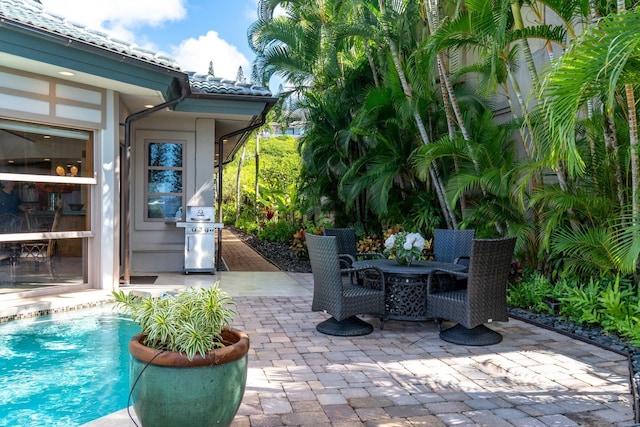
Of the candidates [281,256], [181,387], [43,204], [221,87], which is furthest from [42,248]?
[281,256]

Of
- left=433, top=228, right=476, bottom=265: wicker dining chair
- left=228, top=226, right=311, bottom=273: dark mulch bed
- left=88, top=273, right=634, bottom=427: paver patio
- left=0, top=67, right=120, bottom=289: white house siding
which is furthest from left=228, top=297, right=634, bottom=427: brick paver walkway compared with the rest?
left=228, top=226, right=311, bottom=273: dark mulch bed

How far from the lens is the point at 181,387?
258 centimetres

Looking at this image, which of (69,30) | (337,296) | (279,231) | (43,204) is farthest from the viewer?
(279,231)

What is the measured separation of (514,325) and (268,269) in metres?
6.02

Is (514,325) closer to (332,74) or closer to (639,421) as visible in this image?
(639,421)

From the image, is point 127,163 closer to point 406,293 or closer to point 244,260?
point 244,260

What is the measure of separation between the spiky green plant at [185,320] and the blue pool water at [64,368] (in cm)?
128

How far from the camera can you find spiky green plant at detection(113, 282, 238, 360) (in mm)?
2648

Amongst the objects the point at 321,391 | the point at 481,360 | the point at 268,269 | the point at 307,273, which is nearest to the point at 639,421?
the point at 481,360

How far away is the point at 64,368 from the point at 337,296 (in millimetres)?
2635

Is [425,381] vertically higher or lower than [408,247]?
lower

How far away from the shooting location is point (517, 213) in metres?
7.03

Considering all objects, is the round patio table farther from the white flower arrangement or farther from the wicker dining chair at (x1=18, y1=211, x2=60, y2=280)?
the wicker dining chair at (x1=18, y1=211, x2=60, y2=280)

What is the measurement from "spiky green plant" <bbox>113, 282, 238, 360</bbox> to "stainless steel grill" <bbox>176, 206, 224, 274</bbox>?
6395 millimetres
